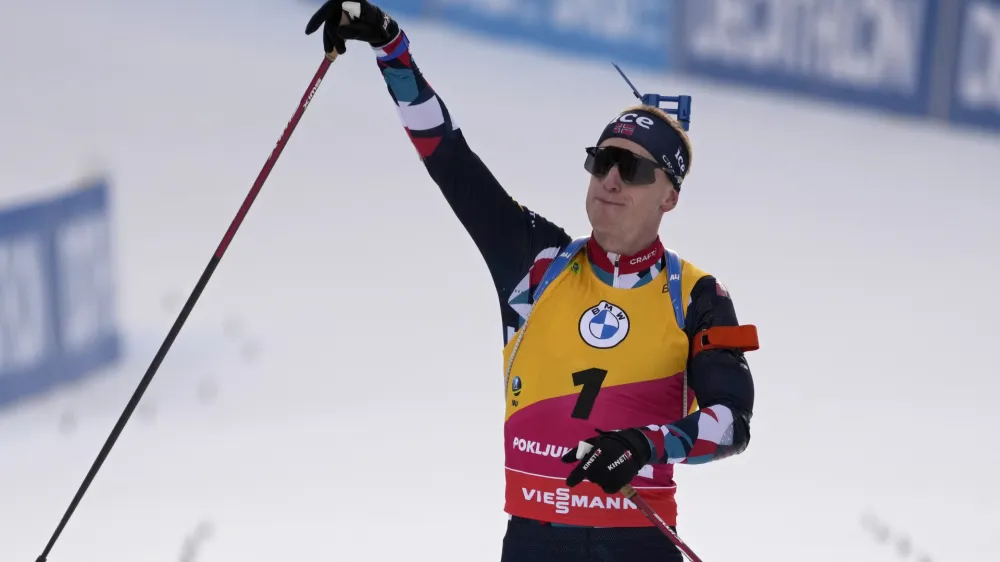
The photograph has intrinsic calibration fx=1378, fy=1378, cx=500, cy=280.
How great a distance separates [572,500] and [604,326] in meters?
0.33

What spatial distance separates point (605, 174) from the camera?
8.84 ft

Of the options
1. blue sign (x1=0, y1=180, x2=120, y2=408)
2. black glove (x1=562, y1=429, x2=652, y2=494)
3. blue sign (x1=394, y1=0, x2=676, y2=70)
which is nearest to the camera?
black glove (x1=562, y1=429, x2=652, y2=494)

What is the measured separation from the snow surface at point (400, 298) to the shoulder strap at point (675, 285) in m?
2.35

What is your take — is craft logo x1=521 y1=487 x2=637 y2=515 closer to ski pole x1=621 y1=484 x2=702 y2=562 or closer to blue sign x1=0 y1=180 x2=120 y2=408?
ski pole x1=621 y1=484 x2=702 y2=562

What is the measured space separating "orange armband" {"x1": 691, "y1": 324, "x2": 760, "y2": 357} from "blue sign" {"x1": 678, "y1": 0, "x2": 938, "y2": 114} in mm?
7665

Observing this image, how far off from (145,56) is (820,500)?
4.70m

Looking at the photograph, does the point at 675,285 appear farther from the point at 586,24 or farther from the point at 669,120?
the point at 586,24

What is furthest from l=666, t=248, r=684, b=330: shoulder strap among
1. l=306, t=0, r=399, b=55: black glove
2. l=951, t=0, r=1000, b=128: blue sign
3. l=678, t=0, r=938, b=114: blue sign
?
l=951, t=0, r=1000, b=128: blue sign

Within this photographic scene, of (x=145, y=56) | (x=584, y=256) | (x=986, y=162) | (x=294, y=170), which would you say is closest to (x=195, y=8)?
(x=145, y=56)

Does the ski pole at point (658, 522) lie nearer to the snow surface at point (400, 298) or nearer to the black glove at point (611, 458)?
the black glove at point (611, 458)

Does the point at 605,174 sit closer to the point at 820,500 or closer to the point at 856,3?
the point at 820,500

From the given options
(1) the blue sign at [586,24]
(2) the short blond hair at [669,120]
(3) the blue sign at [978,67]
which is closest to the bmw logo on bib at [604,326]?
(2) the short blond hair at [669,120]

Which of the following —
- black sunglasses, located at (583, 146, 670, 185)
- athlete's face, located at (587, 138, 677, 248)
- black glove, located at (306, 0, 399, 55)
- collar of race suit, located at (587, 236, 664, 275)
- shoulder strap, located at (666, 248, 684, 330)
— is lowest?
shoulder strap, located at (666, 248, 684, 330)

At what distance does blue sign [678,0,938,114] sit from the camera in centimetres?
1006
